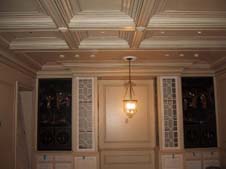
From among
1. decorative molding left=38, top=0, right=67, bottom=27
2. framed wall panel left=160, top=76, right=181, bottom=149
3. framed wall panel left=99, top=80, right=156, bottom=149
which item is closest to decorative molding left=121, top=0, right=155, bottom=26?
decorative molding left=38, top=0, right=67, bottom=27

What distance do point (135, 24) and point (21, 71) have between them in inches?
112

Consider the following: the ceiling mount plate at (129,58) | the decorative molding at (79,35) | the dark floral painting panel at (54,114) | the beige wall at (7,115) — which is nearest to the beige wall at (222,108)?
the ceiling mount plate at (129,58)

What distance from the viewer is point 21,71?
196 inches

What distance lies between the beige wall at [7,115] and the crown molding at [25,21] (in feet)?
3.67

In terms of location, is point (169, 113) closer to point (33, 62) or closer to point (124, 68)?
point (124, 68)

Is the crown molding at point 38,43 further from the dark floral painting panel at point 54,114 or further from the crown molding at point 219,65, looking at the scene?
the crown molding at point 219,65

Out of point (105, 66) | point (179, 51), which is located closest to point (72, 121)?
point (105, 66)

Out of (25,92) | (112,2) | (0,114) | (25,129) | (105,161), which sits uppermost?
(112,2)

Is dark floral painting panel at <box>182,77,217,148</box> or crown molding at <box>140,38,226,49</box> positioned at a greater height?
crown molding at <box>140,38,226,49</box>

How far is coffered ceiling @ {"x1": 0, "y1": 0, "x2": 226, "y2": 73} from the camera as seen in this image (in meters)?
2.85

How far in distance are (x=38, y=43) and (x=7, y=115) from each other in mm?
1411

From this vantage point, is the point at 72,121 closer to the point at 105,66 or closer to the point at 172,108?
the point at 105,66

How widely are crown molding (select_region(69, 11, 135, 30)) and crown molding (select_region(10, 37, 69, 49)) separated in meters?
0.88

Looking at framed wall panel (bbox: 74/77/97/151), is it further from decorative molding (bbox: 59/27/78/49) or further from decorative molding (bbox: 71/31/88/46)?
decorative molding (bbox: 71/31/88/46)
